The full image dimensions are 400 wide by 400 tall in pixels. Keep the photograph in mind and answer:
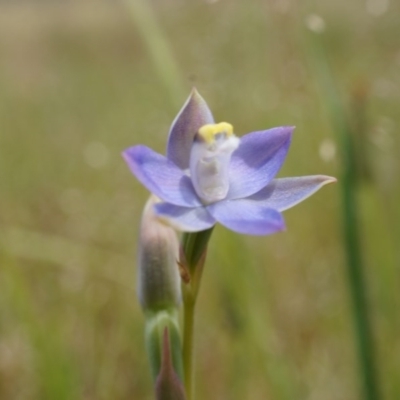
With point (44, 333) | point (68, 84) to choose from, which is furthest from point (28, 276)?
point (68, 84)

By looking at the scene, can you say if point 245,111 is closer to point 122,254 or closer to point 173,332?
point 122,254

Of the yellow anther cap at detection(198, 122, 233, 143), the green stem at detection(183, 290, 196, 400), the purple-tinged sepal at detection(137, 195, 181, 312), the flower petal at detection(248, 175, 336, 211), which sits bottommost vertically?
the green stem at detection(183, 290, 196, 400)

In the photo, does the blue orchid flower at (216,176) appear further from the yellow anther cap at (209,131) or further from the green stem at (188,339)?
the green stem at (188,339)

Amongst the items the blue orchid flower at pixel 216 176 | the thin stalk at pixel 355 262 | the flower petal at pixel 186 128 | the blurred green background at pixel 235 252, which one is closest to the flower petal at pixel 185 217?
the blue orchid flower at pixel 216 176

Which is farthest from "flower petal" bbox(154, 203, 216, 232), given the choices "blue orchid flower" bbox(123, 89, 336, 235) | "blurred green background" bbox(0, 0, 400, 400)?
"blurred green background" bbox(0, 0, 400, 400)

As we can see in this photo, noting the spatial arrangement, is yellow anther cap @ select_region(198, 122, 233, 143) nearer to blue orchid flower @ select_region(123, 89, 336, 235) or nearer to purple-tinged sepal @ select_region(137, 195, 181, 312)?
blue orchid flower @ select_region(123, 89, 336, 235)

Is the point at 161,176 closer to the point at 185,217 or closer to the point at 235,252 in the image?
the point at 185,217
